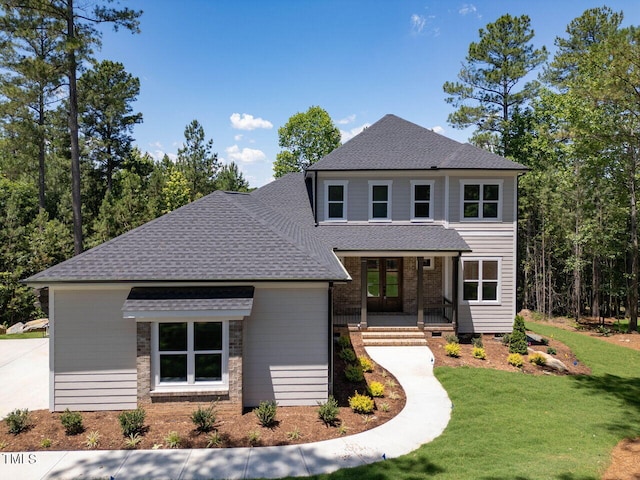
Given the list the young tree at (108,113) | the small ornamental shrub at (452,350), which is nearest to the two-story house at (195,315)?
the small ornamental shrub at (452,350)

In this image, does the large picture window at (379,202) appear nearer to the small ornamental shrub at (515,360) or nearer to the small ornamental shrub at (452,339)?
the small ornamental shrub at (452,339)

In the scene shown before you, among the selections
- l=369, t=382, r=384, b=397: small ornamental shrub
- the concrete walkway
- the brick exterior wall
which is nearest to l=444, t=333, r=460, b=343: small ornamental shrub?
l=369, t=382, r=384, b=397: small ornamental shrub

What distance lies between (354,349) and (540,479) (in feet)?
25.8

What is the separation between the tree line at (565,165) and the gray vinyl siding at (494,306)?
5.30 meters

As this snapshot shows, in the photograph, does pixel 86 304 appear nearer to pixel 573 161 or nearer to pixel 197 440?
A: pixel 197 440

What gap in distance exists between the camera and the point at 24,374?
11.2 m

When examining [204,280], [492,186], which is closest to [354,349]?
[204,280]

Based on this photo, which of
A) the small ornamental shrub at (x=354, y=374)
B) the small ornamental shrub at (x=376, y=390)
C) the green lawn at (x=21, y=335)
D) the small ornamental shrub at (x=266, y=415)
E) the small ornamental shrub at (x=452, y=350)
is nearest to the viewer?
the small ornamental shrub at (x=266, y=415)

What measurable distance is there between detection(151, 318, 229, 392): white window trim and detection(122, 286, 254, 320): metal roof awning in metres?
0.27

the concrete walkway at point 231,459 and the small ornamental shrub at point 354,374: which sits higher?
the small ornamental shrub at point 354,374

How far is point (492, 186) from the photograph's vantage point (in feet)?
51.5

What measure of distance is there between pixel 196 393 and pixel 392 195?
11.3 meters

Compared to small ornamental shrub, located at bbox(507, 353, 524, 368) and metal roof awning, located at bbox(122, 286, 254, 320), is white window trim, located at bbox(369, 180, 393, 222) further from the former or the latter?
metal roof awning, located at bbox(122, 286, 254, 320)

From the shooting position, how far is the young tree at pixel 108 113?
84.8ft
